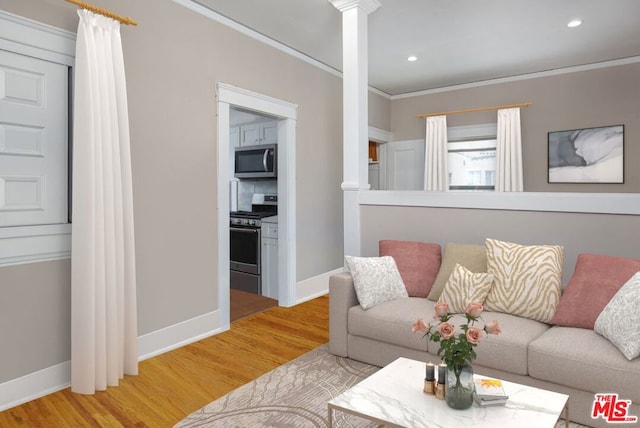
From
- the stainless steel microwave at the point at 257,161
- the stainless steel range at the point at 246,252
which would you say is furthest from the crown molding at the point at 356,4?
the stainless steel range at the point at 246,252

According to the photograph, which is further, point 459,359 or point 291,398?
point 291,398

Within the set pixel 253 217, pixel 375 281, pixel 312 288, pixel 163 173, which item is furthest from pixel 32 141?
pixel 312 288

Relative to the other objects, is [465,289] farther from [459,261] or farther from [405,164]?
[405,164]

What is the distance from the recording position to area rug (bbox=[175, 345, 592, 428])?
2166 mm

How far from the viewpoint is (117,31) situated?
266 cm

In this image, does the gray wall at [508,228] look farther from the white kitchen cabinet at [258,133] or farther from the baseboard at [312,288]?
the white kitchen cabinet at [258,133]

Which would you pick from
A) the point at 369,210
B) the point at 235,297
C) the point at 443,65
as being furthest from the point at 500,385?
the point at 443,65

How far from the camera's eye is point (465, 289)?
2.71 meters

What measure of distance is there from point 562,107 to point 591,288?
3371 millimetres

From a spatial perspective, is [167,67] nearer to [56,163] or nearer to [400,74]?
[56,163]

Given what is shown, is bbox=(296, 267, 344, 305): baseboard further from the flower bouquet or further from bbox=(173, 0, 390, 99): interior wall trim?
the flower bouquet

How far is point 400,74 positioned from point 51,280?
14.3 ft

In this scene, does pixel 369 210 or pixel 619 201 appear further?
pixel 369 210

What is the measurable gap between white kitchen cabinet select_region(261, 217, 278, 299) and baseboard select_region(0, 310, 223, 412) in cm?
108
